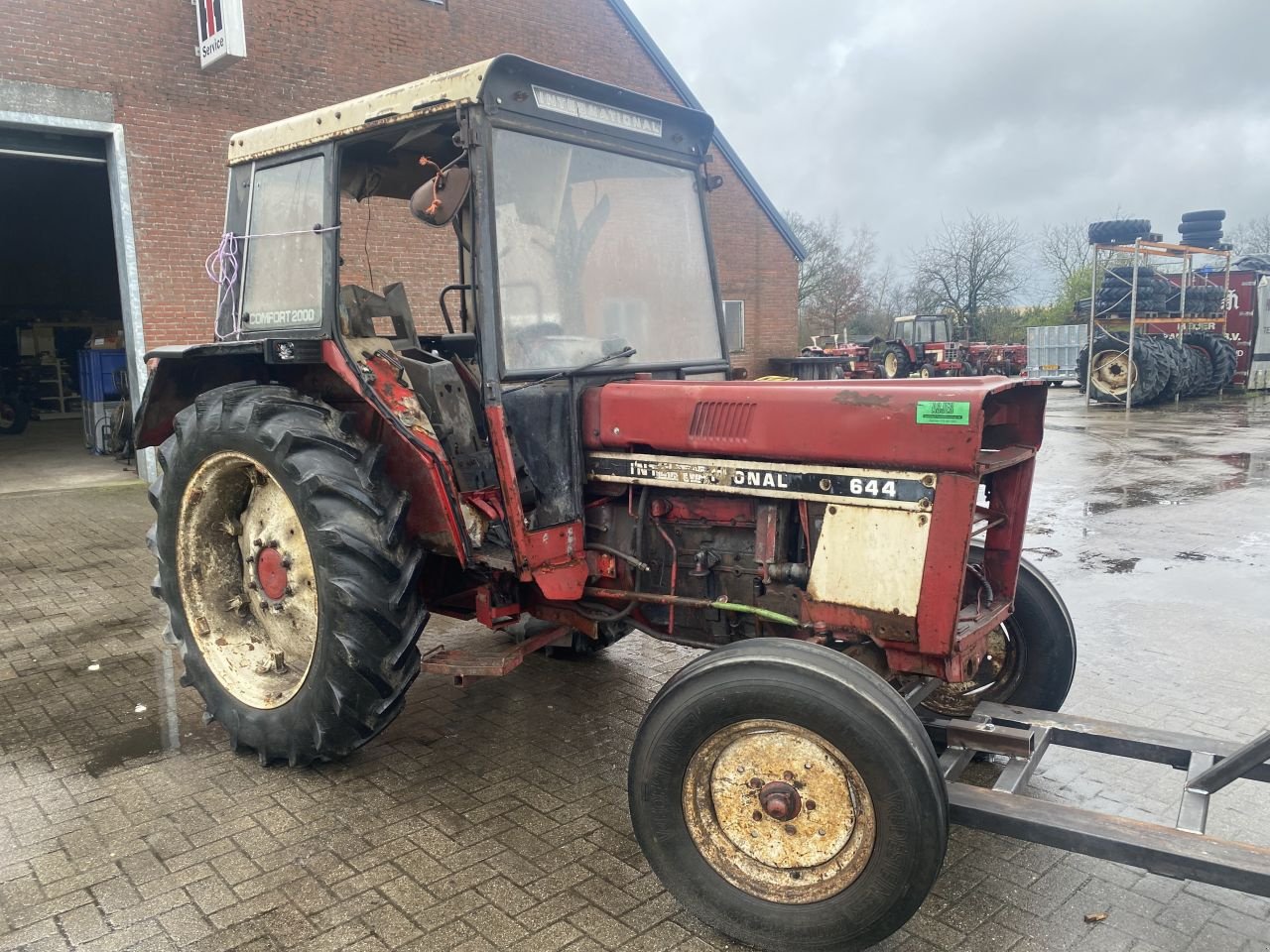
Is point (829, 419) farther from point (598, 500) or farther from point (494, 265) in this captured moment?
point (494, 265)

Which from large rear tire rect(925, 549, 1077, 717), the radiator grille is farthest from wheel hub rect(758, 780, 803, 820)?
large rear tire rect(925, 549, 1077, 717)

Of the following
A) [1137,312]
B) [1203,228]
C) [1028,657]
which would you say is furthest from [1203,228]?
[1028,657]

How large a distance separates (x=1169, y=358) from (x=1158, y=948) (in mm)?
20236

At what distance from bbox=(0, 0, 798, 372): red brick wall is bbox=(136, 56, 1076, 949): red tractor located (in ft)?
13.3

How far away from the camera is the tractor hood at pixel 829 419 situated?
2.74 m

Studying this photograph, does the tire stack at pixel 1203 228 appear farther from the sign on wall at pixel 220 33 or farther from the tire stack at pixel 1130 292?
the sign on wall at pixel 220 33

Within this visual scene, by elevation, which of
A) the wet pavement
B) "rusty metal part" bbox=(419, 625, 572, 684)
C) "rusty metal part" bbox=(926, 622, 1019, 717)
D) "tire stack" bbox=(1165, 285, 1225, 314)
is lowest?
the wet pavement

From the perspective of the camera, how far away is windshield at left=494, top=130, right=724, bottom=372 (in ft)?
10.9

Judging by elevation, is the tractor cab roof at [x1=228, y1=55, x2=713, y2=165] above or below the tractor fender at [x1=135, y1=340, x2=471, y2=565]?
above

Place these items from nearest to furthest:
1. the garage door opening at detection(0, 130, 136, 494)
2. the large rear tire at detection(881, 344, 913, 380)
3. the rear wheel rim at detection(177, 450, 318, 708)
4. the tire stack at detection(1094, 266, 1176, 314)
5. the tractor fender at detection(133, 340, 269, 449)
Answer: the rear wheel rim at detection(177, 450, 318, 708) → the tractor fender at detection(133, 340, 269, 449) → the garage door opening at detection(0, 130, 136, 494) → the tire stack at detection(1094, 266, 1176, 314) → the large rear tire at detection(881, 344, 913, 380)

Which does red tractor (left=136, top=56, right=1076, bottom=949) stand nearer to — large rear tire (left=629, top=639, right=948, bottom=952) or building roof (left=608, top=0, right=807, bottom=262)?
large rear tire (left=629, top=639, right=948, bottom=952)

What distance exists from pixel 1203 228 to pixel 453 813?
25389 millimetres

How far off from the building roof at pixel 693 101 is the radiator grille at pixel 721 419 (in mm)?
8963

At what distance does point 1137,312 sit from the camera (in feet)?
69.9
